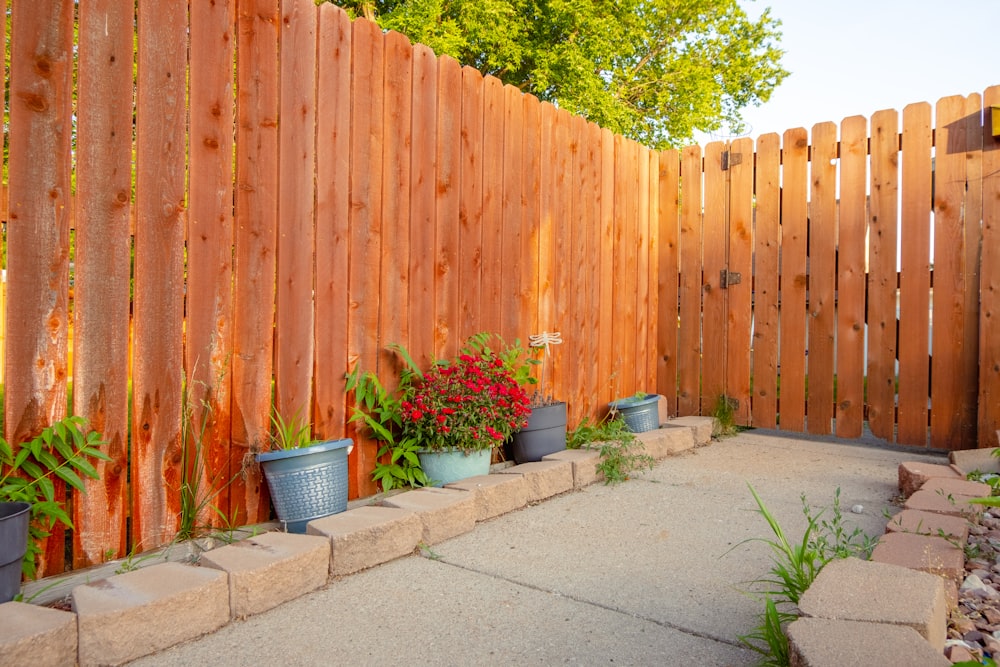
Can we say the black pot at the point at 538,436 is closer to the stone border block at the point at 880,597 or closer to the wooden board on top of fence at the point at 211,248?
the wooden board on top of fence at the point at 211,248

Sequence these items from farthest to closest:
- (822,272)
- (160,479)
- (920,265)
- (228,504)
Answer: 1. (822,272)
2. (920,265)
3. (228,504)
4. (160,479)

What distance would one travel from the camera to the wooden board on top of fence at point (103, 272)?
2.42m

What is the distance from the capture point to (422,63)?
3.82 m

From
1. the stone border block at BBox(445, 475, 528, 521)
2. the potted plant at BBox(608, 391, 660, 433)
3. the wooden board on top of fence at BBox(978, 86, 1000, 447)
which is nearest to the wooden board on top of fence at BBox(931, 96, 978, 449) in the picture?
the wooden board on top of fence at BBox(978, 86, 1000, 447)

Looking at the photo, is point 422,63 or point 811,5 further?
point 811,5

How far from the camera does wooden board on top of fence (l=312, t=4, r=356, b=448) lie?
3240 mm

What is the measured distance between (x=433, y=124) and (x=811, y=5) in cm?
513

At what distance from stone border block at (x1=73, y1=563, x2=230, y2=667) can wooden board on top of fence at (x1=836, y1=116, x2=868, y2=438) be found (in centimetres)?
443

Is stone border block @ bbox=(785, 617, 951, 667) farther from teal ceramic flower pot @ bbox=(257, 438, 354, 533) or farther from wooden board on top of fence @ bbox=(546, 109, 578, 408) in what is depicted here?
wooden board on top of fence @ bbox=(546, 109, 578, 408)

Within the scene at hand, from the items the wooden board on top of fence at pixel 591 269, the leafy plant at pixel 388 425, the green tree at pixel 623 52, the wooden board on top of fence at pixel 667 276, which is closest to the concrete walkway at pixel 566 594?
the leafy plant at pixel 388 425

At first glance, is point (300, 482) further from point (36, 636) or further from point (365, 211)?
point (365, 211)

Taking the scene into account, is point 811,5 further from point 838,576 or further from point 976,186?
point 838,576

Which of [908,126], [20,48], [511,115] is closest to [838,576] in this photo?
[20,48]

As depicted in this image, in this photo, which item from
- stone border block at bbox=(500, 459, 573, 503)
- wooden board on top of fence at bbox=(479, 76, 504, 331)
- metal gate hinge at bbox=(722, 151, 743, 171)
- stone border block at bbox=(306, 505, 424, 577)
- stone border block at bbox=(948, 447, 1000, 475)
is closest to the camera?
stone border block at bbox=(306, 505, 424, 577)
